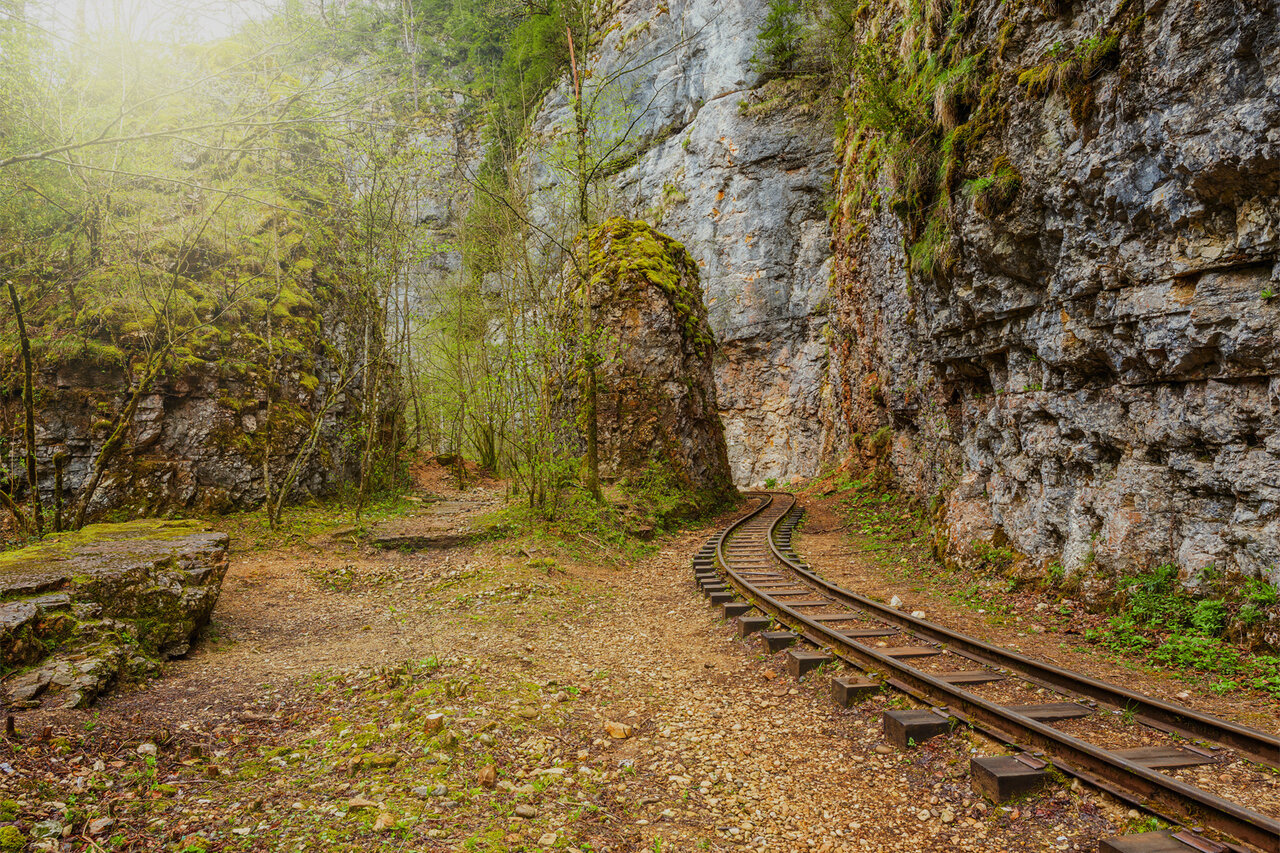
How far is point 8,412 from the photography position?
12.1 meters

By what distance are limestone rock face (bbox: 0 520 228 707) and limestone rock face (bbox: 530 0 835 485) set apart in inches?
978

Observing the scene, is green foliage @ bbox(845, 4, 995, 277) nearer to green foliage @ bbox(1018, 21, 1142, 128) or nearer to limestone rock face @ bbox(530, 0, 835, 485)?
green foliage @ bbox(1018, 21, 1142, 128)

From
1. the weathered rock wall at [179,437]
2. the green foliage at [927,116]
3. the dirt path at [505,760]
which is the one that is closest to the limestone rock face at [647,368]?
the green foliage at [927,116]

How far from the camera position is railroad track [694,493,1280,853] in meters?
3.07

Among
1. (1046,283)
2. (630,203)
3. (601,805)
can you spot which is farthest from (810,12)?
(601,805)

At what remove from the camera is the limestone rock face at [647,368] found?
16.2 metres

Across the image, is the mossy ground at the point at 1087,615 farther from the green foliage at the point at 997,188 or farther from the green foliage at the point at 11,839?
the green foliage at the point at 11,839

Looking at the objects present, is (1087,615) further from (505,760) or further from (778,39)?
(778,39)

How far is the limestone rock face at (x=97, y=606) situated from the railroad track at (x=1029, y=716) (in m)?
5.95

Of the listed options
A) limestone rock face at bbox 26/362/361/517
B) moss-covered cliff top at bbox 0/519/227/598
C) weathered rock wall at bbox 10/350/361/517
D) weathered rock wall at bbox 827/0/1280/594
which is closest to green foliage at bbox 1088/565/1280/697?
weathered rock wall at bbox 827/0/1280/594

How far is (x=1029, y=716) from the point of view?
4.30 meters

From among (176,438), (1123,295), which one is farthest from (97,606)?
(1123,295)

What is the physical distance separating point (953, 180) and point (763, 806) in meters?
9.01

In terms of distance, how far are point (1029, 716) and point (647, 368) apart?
13.0m
